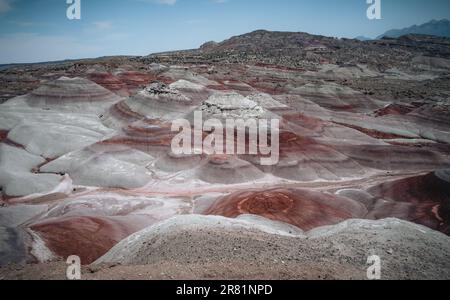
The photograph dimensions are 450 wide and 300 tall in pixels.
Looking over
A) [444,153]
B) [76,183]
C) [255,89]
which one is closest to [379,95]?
[255,89]

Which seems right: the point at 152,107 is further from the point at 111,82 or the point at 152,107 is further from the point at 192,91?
the point at 111,82

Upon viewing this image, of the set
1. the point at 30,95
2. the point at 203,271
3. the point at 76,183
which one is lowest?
the point at 76,183

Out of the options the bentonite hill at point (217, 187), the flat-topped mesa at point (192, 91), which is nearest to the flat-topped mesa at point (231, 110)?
the bentonite hill at point (217, 187)

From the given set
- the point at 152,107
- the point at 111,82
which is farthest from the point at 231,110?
the point at 111,82

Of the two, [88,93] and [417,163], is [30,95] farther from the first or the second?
[417,163]

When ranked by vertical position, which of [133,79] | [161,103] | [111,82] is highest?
[133,79]

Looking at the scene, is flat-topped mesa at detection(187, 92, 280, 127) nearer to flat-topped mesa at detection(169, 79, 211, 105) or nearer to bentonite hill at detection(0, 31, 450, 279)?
bentonite hill at detection(0, 31, 450, 279)
